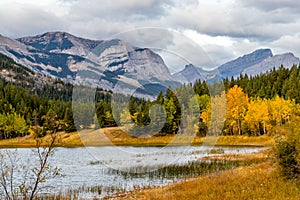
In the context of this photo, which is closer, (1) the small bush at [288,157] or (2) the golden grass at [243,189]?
(2) the golden grass at [243,189]

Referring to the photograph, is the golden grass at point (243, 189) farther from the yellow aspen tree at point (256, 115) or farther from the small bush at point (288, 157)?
the yellow aspen tree at point (256, 115)

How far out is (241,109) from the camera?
96.0m

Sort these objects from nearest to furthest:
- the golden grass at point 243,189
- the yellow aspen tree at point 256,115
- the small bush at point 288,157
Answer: the golden grass at point 243,189, the small bush at point 288,157, the yellow aspen tree at point 256,115

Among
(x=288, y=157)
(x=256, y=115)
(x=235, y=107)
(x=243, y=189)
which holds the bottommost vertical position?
(x=243, y=189)

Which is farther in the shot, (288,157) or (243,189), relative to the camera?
(288,157)

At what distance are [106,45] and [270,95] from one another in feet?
344

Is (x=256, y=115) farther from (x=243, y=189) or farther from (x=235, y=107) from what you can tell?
(x=243, y=189)

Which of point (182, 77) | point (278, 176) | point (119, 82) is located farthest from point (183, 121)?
point (278, 176)

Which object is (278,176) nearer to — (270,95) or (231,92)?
(231,92)

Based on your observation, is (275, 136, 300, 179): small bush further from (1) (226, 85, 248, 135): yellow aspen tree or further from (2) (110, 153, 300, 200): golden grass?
(1) (226, 85, 248, 135): yellow aspen tree

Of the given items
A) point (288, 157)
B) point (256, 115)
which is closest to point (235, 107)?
point (256, 115)

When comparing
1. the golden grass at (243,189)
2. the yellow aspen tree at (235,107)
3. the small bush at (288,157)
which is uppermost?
the yellow aspen tree at (235,107)

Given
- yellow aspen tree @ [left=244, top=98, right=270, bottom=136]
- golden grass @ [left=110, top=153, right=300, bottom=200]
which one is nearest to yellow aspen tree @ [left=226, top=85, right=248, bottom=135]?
yellow aspen tree @ [left=244, top=98, right=270, bottom=136]

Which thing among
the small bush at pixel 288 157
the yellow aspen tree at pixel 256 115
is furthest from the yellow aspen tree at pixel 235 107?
the small bush at pixel 288 157
